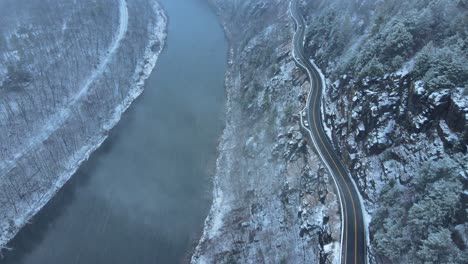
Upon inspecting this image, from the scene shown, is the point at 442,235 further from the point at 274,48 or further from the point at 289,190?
the point at 274,48

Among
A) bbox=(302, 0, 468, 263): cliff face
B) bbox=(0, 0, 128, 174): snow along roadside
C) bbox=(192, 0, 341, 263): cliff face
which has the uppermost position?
bbox=(302, 0, 468, 263): cliff face

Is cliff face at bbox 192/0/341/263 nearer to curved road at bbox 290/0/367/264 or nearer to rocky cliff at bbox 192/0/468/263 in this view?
rocky cliff at bbox 192/0/468/263

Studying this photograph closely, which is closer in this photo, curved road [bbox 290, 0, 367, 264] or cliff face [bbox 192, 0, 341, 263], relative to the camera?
curved road [bbox 290, 0, 367, 264]

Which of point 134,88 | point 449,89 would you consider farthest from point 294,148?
point 134,88

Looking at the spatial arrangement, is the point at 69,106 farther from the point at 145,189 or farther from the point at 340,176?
the point at 340,176

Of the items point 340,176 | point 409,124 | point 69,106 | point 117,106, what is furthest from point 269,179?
point 69,106

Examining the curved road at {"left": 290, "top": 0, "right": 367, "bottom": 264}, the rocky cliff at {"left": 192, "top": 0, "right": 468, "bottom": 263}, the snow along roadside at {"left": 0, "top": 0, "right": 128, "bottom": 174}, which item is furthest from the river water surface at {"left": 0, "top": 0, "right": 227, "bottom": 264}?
the curved road at {"left": 290, "top": 0, "right": 367, "bottom": 264}
